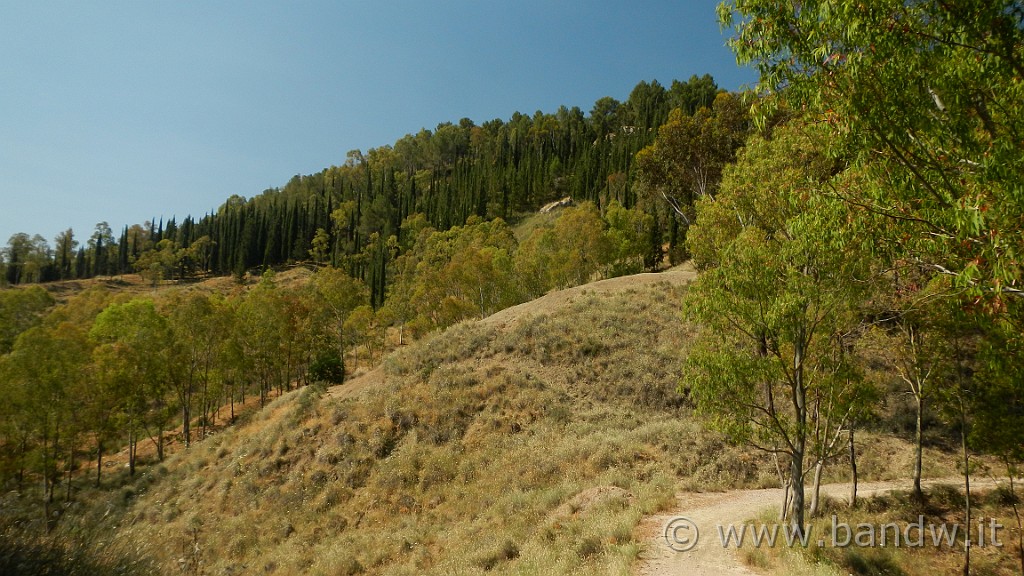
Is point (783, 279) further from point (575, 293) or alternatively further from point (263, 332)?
point (263, 332)

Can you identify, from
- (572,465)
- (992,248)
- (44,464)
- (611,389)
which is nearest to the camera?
(992,248)

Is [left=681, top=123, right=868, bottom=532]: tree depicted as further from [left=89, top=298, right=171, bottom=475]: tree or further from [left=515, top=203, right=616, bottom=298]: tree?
[left=515, top=203, right=616, bottom=298]: tree

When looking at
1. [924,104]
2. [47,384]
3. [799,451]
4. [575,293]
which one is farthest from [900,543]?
[47,384]

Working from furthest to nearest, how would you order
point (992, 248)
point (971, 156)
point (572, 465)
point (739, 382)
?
point (572, 465) → point (739, 382) → point (971, 156) → point (992, 248)

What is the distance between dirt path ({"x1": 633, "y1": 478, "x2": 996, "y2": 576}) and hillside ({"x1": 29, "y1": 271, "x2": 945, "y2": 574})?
61 cm

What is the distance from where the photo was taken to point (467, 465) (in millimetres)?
22891

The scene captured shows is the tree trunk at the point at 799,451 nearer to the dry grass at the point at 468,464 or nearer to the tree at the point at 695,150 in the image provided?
the dry grass at the point at 468,464

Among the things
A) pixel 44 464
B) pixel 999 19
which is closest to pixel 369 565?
pixel 999 19

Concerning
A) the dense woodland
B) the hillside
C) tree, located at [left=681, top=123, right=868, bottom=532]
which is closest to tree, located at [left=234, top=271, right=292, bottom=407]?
the dense woodland

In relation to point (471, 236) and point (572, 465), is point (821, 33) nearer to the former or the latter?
point (572, 465)

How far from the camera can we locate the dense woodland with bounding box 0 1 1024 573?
6.06m

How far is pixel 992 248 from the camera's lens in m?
5.37

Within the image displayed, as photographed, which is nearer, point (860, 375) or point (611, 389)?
point (860, 375)

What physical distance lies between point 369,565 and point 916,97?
18.8 metres
